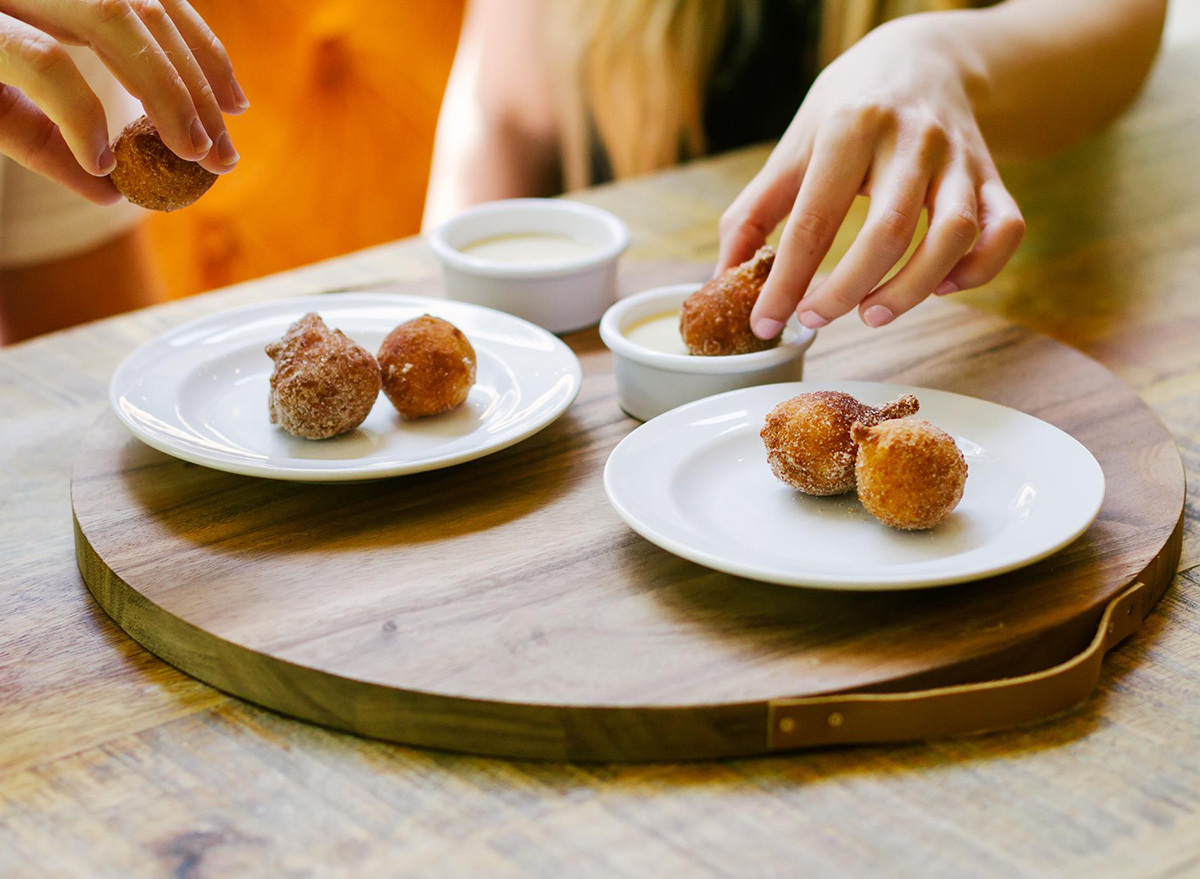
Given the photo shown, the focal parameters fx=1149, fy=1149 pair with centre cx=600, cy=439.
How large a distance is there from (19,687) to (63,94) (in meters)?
0.50

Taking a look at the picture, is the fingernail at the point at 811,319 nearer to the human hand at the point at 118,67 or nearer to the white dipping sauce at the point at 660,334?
the white dipping sauce at the point at 660,334

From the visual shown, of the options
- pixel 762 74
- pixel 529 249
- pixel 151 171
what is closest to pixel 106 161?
pixel 151 171

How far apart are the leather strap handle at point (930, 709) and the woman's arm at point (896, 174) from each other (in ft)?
1.40

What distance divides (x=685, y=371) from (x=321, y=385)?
357 millimetres

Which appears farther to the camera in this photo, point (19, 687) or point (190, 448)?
point (190, 448)

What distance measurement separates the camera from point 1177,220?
1892 millimetres

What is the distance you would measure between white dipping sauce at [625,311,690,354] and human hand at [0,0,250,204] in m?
0.46

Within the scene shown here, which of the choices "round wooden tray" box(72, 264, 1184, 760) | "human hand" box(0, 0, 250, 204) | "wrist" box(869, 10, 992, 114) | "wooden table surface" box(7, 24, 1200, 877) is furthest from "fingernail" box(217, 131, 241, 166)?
"wrist" box(869, 10, 992, 114)

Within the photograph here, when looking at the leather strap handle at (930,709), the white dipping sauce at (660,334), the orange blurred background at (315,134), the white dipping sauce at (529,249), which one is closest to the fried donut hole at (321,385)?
the white dipping sauce at (660,334)

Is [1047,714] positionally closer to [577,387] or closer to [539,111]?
[577,387]

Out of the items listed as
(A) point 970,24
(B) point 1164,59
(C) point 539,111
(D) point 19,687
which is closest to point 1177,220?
(A) point 970,24

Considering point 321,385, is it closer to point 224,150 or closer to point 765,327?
point 224,150

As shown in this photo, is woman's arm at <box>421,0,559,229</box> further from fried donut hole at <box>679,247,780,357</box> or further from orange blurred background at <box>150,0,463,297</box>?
fried donut hole at <box>679,247,780,357</box>

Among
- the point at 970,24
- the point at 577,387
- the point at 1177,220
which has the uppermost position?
the point at 970,24
